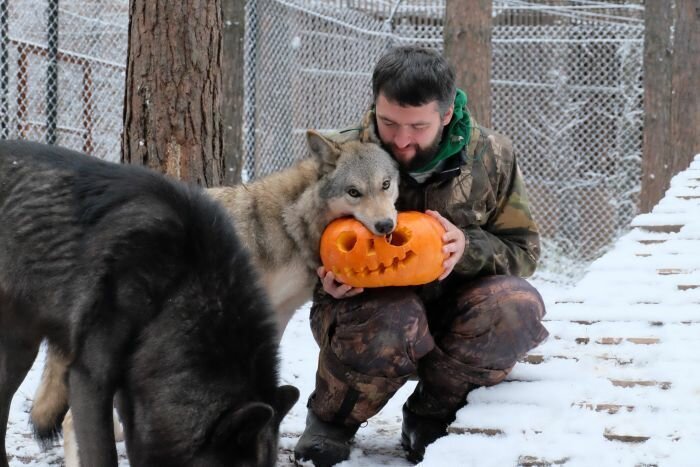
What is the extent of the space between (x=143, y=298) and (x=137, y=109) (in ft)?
7.72

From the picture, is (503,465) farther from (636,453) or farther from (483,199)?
(483,199)

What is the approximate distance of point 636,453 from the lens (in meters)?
3.14

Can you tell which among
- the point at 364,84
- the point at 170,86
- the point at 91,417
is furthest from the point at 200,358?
the point at 364,84

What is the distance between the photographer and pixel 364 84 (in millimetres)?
10180

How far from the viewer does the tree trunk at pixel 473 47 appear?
905 centimetres

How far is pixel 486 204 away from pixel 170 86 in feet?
7.01

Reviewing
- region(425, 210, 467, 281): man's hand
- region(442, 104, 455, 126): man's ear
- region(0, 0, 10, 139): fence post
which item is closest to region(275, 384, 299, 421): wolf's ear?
region(425, 210, 467, 281): man's hand

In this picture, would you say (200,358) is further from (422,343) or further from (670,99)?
(670,99)

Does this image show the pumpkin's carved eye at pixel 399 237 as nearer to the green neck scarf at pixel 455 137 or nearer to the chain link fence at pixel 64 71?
the green neck scarf at pixel 455 137

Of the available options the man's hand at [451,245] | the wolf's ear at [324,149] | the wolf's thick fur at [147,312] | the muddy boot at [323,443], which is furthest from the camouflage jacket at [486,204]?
the wolf's thick fur at [147,312]

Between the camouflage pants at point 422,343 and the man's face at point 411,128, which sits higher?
the man's face at point 411,128

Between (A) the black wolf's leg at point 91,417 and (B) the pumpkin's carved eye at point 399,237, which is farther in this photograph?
(B) the pumpkin's carved eye at point 399,237

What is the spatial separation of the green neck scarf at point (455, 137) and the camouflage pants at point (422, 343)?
1.88 feet

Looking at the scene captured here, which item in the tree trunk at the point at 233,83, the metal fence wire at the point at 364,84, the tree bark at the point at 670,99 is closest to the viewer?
the metal fence wire at the point at 364,84
